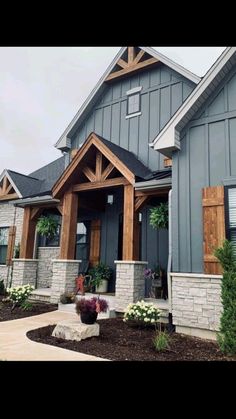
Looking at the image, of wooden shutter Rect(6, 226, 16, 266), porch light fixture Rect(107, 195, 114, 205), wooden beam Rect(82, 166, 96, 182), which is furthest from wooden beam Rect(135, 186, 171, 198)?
wooden shutter Rect(6, 226, 16, 266)

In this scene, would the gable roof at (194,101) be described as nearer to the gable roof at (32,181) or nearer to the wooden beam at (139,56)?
the wooden beam at (139,56)

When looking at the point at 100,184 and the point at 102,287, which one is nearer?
the point at 100,184

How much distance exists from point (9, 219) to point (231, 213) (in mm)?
10062

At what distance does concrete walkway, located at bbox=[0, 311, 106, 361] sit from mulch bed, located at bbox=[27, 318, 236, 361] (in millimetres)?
210

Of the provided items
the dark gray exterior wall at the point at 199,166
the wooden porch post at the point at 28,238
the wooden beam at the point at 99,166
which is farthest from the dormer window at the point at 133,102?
the wooden porch post at the point at 28,238

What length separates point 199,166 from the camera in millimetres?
6938

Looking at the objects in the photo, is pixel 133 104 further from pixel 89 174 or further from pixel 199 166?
pixel 199 166

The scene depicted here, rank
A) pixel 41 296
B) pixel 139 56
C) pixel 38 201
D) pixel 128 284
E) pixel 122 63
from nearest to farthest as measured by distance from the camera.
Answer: pixel 128 284 → pixel 41 296 → pixel 38 201 → pixel 139 56 → pixel 122 63

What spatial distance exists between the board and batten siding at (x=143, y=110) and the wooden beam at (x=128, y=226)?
79.6 inches

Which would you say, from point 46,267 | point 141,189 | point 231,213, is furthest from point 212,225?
point 46,267

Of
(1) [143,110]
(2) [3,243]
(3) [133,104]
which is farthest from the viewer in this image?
(2) [3,243]

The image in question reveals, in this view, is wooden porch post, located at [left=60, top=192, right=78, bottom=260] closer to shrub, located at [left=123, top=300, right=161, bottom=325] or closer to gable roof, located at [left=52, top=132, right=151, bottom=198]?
gable roof, located at [left=52, top=132, right=151, bottom=198]

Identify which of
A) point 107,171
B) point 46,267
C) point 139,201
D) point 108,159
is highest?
point 108,159
